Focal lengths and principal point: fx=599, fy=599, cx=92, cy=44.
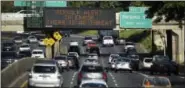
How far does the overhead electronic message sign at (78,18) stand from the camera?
62.9m

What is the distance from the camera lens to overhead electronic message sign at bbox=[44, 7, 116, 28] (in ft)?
206

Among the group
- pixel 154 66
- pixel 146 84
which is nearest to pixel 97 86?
pixel 146 84

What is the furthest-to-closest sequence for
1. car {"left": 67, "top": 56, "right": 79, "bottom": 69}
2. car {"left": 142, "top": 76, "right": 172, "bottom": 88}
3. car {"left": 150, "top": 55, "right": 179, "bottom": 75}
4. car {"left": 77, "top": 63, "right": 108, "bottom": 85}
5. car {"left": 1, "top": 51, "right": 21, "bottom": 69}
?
car {"left": 67, "top": 56, "right": 79, "bottom": 69}
car {"left": 150, "top": 55, "right": 179, "bottom": 75}
car {"left": 1, "top": 51, "right": 21, "bottom": 69}
car {"left": 77, "top": 63, "right": 108, "bottom": 85}
car {"left": 142, "top": 76, "right": 172, "bottom": 88}

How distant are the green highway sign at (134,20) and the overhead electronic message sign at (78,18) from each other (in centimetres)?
483

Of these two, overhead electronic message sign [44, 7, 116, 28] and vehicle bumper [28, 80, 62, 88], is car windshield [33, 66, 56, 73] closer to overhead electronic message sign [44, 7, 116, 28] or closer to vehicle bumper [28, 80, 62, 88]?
vehicle bumper [28, 80, 62, 88]

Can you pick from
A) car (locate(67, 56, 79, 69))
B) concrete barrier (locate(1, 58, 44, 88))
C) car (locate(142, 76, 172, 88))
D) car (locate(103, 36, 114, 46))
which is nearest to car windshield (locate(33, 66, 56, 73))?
concrete barrier (locate(1, 58, 44, 88))

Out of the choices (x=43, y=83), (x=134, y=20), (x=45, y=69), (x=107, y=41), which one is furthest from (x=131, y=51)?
(x=43, y=83)

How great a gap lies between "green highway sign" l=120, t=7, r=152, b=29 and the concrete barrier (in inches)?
992

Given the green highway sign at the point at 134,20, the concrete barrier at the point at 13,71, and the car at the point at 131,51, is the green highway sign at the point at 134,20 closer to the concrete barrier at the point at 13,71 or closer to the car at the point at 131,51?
the car at the point at 131,51

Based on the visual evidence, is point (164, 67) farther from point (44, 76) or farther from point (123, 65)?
point (44, 76)

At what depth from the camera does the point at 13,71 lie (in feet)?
110

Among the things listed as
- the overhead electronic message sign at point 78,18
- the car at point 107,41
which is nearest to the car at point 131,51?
the car at point 107,41

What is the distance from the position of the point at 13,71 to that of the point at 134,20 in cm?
3653

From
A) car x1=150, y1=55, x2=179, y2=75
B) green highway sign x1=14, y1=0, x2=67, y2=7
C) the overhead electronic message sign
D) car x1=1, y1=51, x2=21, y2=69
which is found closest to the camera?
car x1=1, y1=51, x2=21, y2=69
